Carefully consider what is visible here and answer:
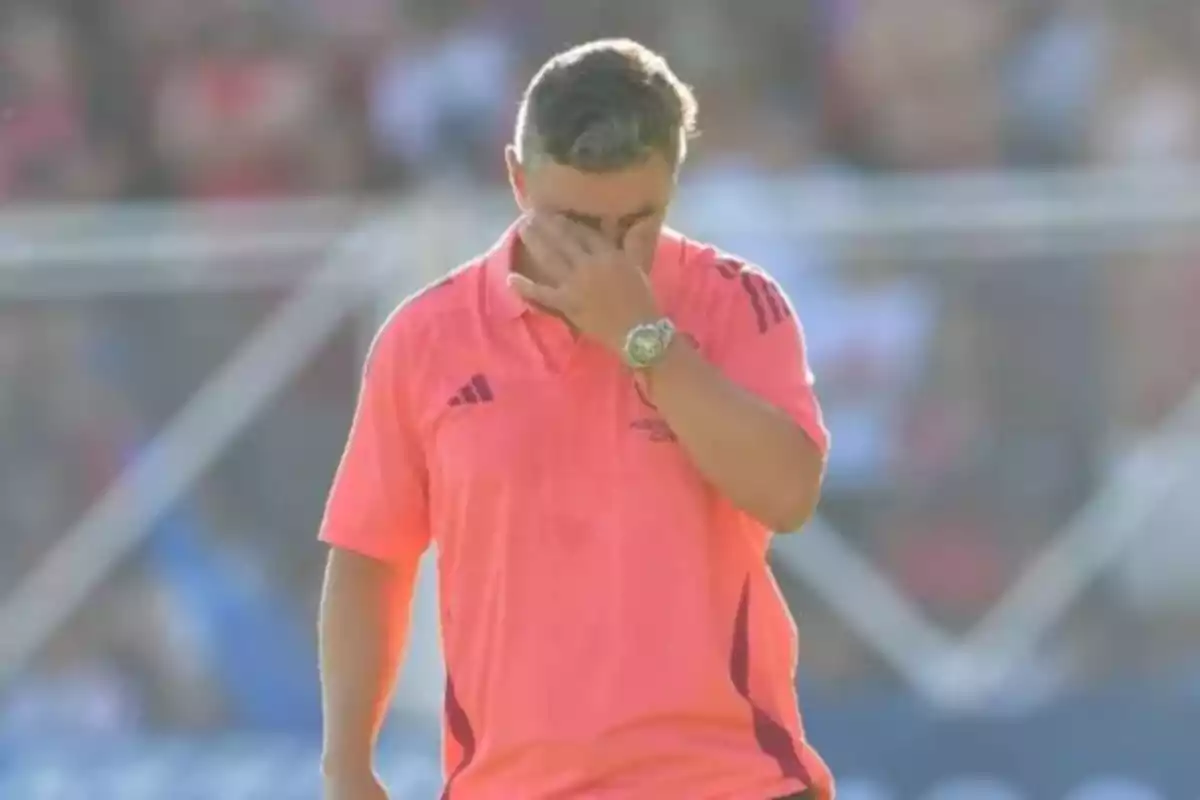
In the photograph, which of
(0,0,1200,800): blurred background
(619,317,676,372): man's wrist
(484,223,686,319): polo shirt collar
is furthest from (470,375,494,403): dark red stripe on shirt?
(0,0,1200,800): blurred background

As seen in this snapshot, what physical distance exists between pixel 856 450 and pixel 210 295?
2.08 m

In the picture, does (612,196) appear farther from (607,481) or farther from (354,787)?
(354,787)

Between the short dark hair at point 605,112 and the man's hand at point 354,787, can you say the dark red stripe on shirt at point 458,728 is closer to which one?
the man's hand at point 354,787

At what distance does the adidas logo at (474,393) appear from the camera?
11.9 feet

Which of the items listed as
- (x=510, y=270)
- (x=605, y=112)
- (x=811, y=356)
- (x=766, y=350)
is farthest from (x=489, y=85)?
(x=605, y=112)

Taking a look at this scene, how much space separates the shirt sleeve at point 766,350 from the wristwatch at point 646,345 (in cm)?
15

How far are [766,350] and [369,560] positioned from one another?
0.59 meters

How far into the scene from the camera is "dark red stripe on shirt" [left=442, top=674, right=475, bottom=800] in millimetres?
3643


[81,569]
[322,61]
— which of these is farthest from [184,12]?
[81,569]

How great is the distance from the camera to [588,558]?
3.53 meters

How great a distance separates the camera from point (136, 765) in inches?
324

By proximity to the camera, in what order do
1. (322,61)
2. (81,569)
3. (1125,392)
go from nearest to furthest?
1. (1125,392)
2. (81,569)
3. (322,61)

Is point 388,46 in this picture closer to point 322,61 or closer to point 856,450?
point 322,61

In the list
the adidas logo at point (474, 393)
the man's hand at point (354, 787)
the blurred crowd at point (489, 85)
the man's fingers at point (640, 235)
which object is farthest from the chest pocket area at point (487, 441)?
the blurred crowd at point (489, 85)
